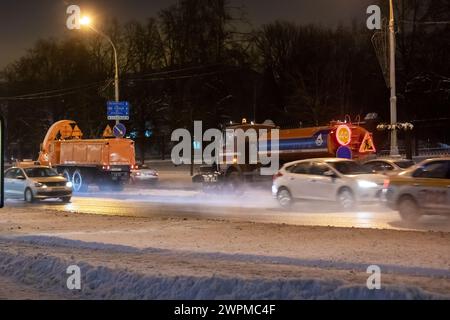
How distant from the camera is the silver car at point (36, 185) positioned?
81.6ft

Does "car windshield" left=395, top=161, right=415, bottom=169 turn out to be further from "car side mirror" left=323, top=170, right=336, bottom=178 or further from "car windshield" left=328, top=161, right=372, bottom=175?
"car side mirror" left=323, top=170, right=336, bottom=178

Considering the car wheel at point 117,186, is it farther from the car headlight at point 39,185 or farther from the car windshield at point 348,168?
the car windshield at point 348,168

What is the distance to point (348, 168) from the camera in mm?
19484

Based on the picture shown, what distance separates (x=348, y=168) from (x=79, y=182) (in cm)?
1886

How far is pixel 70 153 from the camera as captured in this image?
35.4 metres

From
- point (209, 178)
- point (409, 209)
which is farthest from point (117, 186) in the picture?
point (409, 209)

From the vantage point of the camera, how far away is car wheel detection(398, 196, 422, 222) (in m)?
15.2

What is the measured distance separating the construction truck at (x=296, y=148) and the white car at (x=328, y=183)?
14.9 ft

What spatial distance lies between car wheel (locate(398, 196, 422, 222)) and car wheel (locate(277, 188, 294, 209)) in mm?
5389

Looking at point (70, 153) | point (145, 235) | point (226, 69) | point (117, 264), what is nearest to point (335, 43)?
point (226, 69)

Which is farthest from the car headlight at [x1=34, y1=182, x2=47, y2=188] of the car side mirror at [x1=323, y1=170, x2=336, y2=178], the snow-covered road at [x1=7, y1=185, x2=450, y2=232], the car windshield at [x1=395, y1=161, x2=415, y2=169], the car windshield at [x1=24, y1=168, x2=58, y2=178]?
the car windshield at [x1=395, y1=161, x2=415, y2=169]

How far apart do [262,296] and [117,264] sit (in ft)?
9.57

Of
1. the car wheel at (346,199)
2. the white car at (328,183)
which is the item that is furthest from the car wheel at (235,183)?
the car wheel at (346,199)
